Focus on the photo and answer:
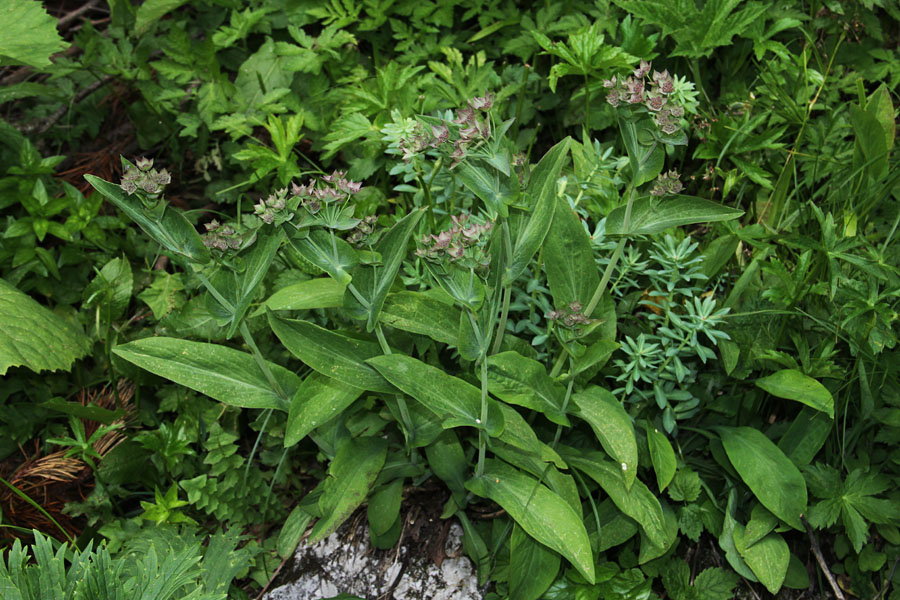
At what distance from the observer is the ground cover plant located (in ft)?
6.25

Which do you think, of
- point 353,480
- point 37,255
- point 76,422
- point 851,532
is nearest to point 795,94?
point 851,532

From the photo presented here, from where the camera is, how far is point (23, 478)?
254cm

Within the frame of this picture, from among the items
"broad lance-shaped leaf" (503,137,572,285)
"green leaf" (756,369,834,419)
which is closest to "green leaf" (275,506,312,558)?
"broad lance-shaped leaf" (503,137,572,285)

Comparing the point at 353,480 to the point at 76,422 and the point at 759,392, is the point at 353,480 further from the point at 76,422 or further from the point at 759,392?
the point at 759,392

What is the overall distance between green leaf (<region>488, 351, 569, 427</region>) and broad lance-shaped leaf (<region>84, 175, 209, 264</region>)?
826 millimetres

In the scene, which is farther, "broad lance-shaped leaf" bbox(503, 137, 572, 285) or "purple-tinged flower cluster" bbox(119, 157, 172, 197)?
"broad lance-shaped leaf" bbox(503, 137, 572, 285)

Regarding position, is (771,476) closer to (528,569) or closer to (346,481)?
(528,569)

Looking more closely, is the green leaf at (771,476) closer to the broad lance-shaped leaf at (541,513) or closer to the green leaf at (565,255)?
the broad lance-shaped leaf at (541,513)

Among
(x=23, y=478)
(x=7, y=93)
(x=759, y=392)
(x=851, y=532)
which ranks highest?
(x=7, y=93)

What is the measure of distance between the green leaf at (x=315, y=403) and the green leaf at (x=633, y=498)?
76cm

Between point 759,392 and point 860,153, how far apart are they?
0.88 meters

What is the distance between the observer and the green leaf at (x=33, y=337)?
7.84 ft

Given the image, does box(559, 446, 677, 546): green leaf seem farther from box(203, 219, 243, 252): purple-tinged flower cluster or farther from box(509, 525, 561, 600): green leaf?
box(203, 219, 243, 252): purple-tinged flower cluster

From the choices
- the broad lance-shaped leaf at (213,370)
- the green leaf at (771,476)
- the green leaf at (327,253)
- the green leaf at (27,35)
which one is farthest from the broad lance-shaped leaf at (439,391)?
the green leaf at (27,35)
